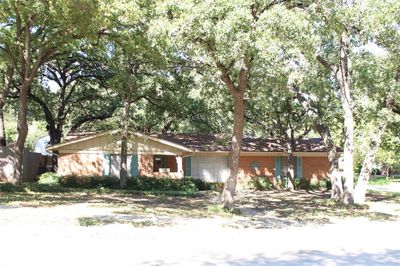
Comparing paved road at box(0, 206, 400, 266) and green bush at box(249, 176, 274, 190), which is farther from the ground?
green bush at box(249, 176, 274, 190)

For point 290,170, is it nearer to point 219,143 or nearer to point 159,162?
point 219,143

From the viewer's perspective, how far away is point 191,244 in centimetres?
939

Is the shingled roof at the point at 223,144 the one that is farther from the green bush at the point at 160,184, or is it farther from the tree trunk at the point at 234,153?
the tree trunk at the point at 234,153

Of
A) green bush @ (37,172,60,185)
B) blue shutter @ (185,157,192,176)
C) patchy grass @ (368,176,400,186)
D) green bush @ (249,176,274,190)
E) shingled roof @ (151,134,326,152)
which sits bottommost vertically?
patchy grass @ (368,176,400,186)

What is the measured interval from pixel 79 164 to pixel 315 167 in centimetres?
1613

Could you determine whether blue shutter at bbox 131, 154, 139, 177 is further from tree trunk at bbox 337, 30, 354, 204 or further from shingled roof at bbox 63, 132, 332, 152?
tree trunk at bbox 337, 30, 354, 204

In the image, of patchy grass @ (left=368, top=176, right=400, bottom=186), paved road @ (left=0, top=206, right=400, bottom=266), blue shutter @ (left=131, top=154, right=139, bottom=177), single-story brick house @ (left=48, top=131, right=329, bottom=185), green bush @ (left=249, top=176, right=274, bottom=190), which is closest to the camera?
paved road @ (left=0, top=206, right=400, bottom=266)

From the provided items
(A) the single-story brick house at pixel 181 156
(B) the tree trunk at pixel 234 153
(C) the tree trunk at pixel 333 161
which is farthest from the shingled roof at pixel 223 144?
(B) the tree trunk at pixel 234 153

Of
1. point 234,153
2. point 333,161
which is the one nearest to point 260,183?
point 333,161

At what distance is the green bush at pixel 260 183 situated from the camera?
31.2 meters

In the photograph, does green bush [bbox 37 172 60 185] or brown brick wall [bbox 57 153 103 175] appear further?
brown brick wall [bbox 57 153 103 175]

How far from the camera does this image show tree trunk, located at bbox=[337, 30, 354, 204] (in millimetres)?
19766

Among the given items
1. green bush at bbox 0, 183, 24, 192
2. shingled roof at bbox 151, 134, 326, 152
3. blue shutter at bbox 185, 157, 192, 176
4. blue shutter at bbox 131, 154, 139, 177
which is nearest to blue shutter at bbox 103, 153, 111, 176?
blue shutter at bbox 131, 154, 139, 177

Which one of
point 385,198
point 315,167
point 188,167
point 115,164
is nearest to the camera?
point 385,198
